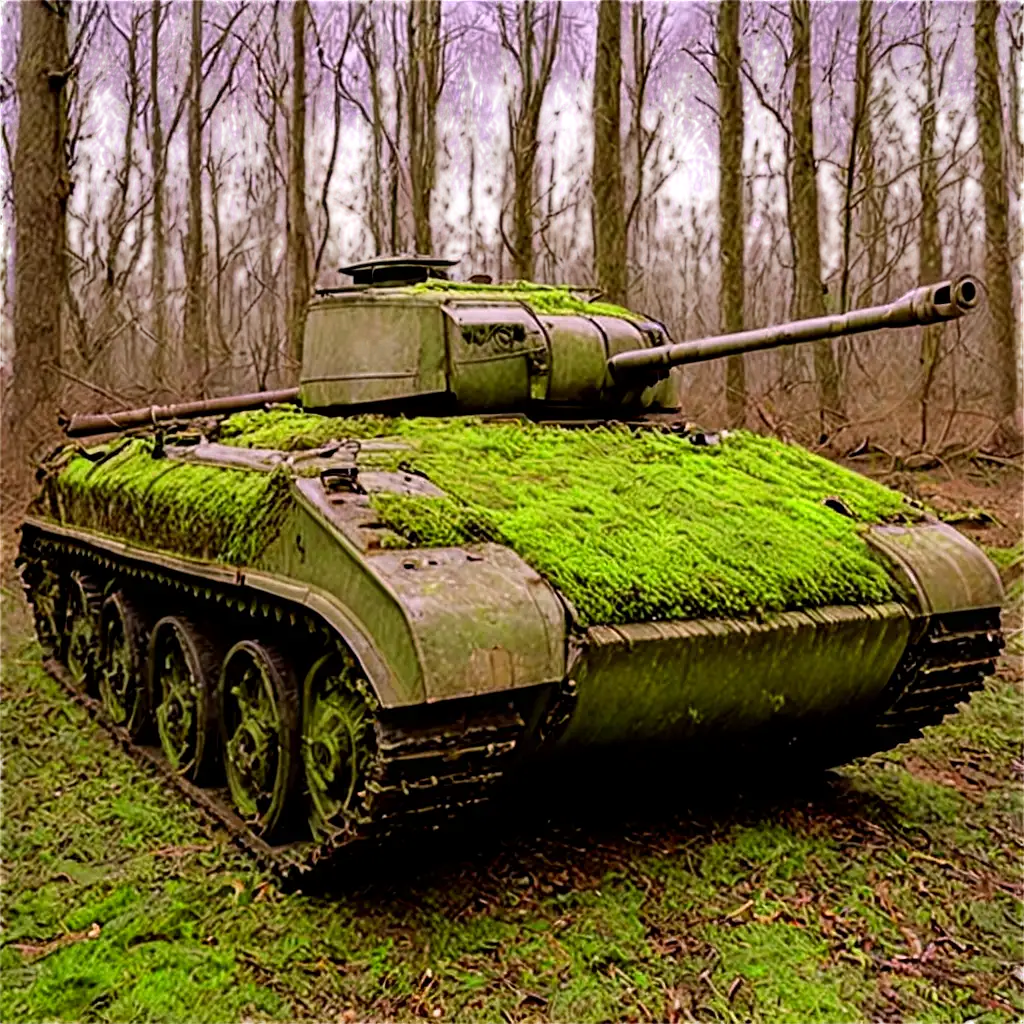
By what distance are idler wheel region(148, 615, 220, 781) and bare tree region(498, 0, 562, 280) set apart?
27.8 feet

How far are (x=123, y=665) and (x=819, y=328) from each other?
13.8ft

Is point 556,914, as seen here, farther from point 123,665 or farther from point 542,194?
point 542,194

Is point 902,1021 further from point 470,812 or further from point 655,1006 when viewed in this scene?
point 470,812

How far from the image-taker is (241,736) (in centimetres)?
536

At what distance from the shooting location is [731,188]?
14.4 m

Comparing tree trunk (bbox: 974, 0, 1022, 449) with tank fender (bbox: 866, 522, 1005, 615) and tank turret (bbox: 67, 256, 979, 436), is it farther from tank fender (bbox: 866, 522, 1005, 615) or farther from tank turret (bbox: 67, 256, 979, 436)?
tank fender (bbox: 866, 522, 1005, 615)

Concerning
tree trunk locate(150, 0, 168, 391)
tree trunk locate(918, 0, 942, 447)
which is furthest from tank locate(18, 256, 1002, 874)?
tree trunk locate(150, 0, 168, 391)

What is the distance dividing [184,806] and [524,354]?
8.94 feet

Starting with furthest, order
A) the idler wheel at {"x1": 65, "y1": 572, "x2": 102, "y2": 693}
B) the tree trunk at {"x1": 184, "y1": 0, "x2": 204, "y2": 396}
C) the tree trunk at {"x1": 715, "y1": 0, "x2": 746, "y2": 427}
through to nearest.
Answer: the tree trunk at {"x1": 184, "y1": 0, "x2": 204, "y2": 396}, the tree trunk at {"x1": 715, "y1": 0, "x2": 746, "y2": 427}, the idler wheel at {"x1": 65, "y1": 572, "x2": 102, "y2": 693}

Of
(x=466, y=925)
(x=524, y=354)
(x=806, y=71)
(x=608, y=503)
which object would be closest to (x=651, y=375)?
(x=524, y=354)

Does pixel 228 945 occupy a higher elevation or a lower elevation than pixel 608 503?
lower

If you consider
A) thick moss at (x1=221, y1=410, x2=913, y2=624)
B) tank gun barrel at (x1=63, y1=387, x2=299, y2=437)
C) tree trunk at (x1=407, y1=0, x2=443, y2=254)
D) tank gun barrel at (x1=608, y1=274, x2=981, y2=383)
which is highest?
tree trunk at (x1=407, y1=0, x2=443, y2=254)

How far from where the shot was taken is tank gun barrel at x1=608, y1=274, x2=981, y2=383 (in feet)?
14.5

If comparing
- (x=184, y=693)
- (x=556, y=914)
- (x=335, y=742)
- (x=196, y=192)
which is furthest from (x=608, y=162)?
(x=196, y=192)
